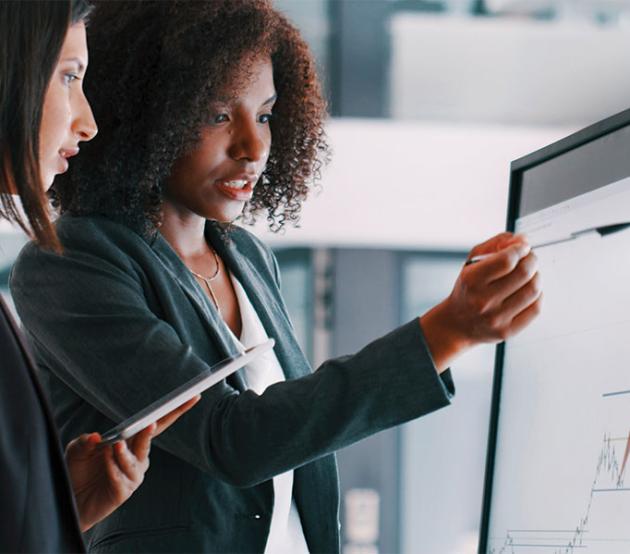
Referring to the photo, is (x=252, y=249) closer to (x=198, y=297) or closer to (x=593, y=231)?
(x=198, y=297)

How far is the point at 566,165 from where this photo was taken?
114 cm

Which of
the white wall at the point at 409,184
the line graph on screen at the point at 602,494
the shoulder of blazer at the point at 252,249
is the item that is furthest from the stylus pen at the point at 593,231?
the white wall at the point at 409,184

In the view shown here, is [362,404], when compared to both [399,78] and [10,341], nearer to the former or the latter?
[10,341]

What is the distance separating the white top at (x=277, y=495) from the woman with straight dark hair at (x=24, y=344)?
0.24 m

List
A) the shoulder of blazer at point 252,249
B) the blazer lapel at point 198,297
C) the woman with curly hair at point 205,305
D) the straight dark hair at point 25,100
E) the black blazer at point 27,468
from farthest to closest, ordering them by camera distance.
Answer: the shoulder of blazer at point 252,249 → the blazer lapel at point 198,297 → the woman with curly hair at point 205,305 → the straight dark hair at point 25,100 → the black blazer at point 27,468

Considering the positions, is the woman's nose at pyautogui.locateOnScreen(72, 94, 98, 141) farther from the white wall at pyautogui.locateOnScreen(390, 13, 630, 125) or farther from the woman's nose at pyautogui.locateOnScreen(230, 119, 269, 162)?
the white wall at pyautogui.locateOnScreen(390, 13, 630, 125)

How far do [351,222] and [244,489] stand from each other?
279cm

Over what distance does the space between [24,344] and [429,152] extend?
3.25 meters

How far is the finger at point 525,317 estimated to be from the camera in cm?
100

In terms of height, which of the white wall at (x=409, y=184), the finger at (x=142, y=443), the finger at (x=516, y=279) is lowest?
the finger at (x=142, y=443)

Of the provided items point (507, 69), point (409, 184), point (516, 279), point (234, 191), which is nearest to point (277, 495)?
point (234, 191)

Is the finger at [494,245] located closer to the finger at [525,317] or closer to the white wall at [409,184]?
the finger at [525,317]

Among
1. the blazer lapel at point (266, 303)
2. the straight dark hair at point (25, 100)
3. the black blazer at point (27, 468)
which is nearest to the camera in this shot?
Answer: the black blazer at point (27, 468)

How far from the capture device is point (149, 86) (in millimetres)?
1411
